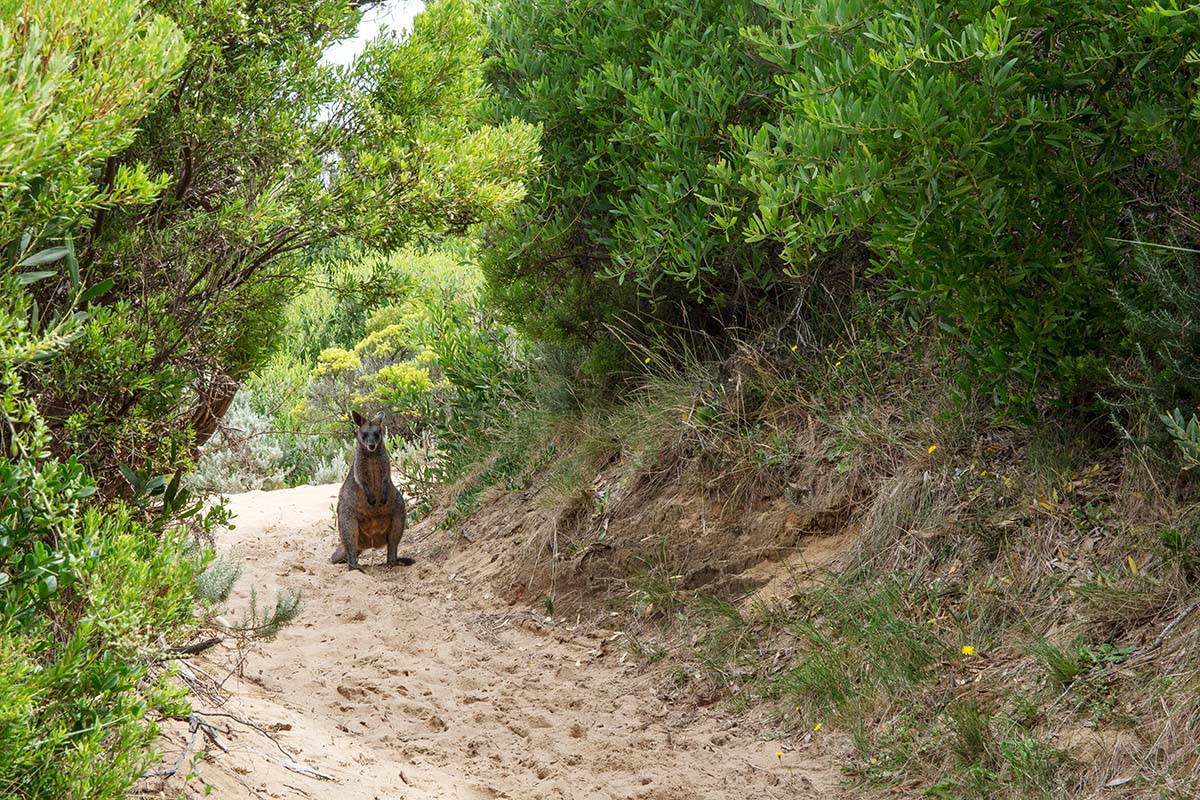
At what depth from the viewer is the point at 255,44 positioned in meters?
4.60

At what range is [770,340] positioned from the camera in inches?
324

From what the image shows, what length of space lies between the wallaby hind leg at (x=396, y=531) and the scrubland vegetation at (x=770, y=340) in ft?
6.88

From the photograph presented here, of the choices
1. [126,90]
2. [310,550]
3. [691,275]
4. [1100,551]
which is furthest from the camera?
[310,550]

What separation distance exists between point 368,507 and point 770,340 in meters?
3.96

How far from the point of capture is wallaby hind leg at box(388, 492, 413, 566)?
999 cm

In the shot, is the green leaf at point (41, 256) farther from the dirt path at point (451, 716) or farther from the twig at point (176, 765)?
the dirt path at point (451, 716)

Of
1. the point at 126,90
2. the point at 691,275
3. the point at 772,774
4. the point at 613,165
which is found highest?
the point at 126,90

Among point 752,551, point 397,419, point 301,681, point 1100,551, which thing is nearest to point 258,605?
point 301,681

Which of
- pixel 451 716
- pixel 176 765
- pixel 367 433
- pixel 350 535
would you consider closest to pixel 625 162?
pixel 367 433

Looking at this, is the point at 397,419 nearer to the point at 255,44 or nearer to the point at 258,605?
the point at 258,605

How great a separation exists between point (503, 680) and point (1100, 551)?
3.72 metres

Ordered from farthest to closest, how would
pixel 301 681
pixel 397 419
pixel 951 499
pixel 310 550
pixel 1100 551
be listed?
pixel 397 419 < pixel 310 550 < pixel 301 681 < pixel 951 499 < pixel 1100 551

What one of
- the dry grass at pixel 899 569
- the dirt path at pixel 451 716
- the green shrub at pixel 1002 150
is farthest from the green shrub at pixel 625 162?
the dirt path at pixel 451 716

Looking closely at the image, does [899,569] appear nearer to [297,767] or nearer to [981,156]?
[981,156]
